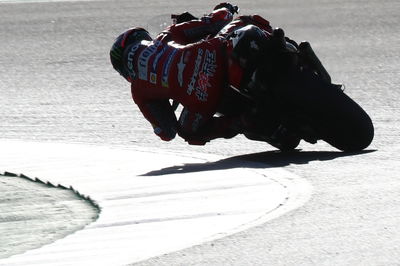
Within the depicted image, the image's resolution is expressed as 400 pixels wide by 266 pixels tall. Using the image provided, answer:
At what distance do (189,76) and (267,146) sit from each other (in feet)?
3.37

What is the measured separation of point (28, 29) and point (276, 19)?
3.31 meters

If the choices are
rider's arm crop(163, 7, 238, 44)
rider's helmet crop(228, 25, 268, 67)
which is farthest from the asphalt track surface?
rider's arm crop(163, 7, 238, 44)

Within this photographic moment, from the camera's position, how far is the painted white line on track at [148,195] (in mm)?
6512

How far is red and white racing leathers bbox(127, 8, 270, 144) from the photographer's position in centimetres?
926

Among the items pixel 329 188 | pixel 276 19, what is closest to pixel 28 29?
pixel 276 19

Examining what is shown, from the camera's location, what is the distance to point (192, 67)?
30.5 ft

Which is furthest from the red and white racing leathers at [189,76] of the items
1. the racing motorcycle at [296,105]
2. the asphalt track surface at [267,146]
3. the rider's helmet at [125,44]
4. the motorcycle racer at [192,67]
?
the asphalt track surface at [267,146]

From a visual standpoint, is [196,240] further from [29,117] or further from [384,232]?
[29,117]

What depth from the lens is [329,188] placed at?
307 inches

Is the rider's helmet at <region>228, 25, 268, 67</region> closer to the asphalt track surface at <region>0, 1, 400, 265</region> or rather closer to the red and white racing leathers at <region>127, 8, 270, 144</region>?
the red and white racing leathers at <region>127, 8, 270, 144</region>

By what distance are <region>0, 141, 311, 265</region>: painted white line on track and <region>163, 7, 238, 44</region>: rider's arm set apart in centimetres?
92

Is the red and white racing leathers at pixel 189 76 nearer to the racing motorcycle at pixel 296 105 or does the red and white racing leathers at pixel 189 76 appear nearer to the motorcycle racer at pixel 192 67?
the motorcycle racer at pixel 192 67

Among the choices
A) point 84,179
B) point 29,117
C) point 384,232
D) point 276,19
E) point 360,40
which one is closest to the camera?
point 384,232

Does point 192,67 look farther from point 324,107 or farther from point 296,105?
point 324,107
